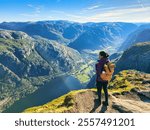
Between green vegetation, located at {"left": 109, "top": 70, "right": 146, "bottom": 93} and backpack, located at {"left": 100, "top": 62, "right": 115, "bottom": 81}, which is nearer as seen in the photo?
backpack, located at {"left": 100, "top": 62, "right": 115, "bottom": 81}

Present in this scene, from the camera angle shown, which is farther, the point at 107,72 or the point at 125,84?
the point at 125,84

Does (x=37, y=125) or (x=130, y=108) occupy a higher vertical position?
(x=37, y=125)

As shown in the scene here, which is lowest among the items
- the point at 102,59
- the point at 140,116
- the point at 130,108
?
the point at 130,108

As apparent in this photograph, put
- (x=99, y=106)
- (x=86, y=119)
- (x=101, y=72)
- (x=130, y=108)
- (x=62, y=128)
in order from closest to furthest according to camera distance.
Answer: (x=62, y=128), (x=86, y=119), (x=101, y=72), (x=99, y=106), (x=130, y=108)

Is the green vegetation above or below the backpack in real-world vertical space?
below

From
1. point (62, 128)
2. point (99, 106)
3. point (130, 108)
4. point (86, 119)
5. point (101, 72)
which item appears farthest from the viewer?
point (130, 108)

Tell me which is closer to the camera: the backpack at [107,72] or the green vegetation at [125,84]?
the backpack at [107,72]

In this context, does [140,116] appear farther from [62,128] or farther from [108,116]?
[62,128]

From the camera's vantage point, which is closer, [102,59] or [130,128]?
[130,128]

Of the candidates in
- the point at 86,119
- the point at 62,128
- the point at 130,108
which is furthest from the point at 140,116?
the point at 130,108

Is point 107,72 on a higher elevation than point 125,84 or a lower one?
higher

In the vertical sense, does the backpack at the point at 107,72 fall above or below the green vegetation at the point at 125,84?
above
